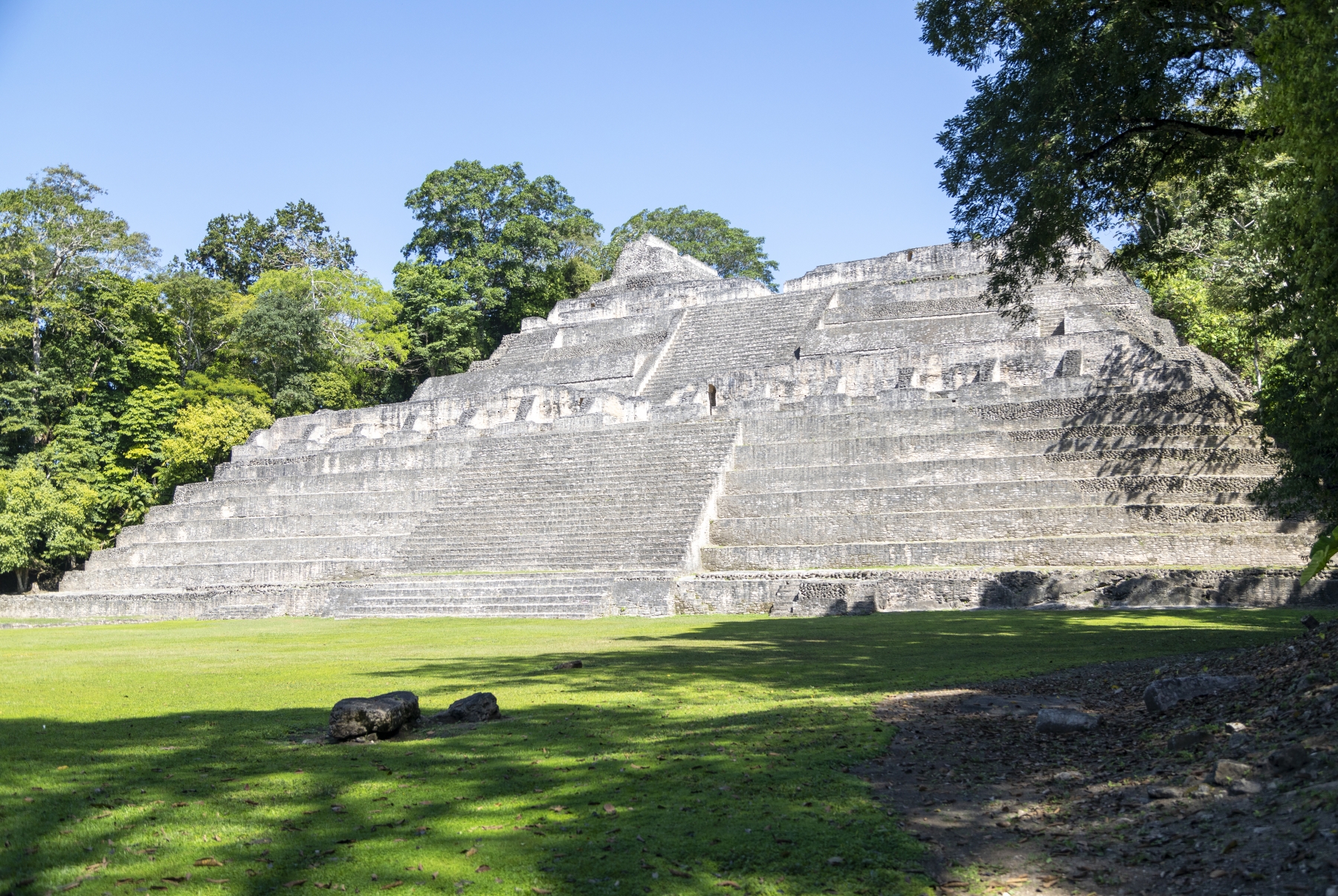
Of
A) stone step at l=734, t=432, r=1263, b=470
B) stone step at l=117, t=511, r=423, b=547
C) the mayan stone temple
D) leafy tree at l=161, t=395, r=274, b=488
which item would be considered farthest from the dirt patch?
leafy tree at l=161, t=395, r=274, b=488

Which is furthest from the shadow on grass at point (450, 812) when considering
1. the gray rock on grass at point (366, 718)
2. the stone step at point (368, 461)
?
the stone step at point (368, 461)

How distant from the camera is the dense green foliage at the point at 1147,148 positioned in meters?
7.85

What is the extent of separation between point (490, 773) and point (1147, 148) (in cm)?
1060

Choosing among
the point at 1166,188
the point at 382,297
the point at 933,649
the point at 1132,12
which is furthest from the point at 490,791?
the point at 382,297

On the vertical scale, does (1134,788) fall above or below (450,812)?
below

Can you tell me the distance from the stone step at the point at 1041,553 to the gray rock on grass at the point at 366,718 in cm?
1387

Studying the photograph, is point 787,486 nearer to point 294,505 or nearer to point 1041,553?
point 1041,553

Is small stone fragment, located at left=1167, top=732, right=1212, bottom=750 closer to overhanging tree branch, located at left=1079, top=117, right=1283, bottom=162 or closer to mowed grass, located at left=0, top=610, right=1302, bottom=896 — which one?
mowed grass, located at left=0, top=610, right=1302, bottom=896

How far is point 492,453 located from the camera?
27.9 m

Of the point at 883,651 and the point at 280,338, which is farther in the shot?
the point at 280,338

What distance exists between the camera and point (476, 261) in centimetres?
→ 4581

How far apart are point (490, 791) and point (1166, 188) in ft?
108

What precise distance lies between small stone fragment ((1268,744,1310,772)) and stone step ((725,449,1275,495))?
611 inches

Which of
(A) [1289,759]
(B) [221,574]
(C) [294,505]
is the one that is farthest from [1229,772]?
(C) [294,505]
